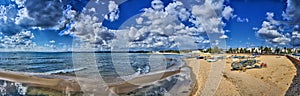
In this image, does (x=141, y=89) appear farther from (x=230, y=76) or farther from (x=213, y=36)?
(x=213, y=36)

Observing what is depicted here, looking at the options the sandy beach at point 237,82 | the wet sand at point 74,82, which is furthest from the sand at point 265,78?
the wet sand at point 74,82

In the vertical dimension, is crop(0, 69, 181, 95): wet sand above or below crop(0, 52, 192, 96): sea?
below

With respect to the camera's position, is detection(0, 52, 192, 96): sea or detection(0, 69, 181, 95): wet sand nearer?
detection(0, 52, 192, 96): sea

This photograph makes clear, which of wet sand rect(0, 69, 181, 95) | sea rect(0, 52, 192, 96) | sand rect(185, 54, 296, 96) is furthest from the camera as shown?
wet sand rect(0, 69, 181, 95)

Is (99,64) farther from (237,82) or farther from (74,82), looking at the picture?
(237,82)

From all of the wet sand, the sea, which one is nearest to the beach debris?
the sea

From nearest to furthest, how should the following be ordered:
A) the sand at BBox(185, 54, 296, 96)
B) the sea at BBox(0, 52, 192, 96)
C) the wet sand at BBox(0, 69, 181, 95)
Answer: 1. the sand at BBox(185, 54, 296, 96)
2. the sea at BBox(0, 52, 192, 96)
3. the wet sand at BBox(0, 69, 181, 95)

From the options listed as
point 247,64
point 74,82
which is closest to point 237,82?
point 247,64

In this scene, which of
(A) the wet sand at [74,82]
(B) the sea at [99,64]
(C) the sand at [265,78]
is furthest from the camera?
(A) the wet sand at [74,82]

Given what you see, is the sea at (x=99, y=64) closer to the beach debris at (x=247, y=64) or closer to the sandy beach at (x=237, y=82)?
the sandy beach at (x=237, y=82)

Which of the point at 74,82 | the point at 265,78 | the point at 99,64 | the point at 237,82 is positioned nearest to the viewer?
the point at 265,78

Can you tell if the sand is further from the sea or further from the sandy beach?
the sea

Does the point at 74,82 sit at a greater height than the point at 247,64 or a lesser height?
lesser

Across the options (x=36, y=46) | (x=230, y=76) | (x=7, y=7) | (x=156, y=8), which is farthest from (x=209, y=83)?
(x=7, y=7)
